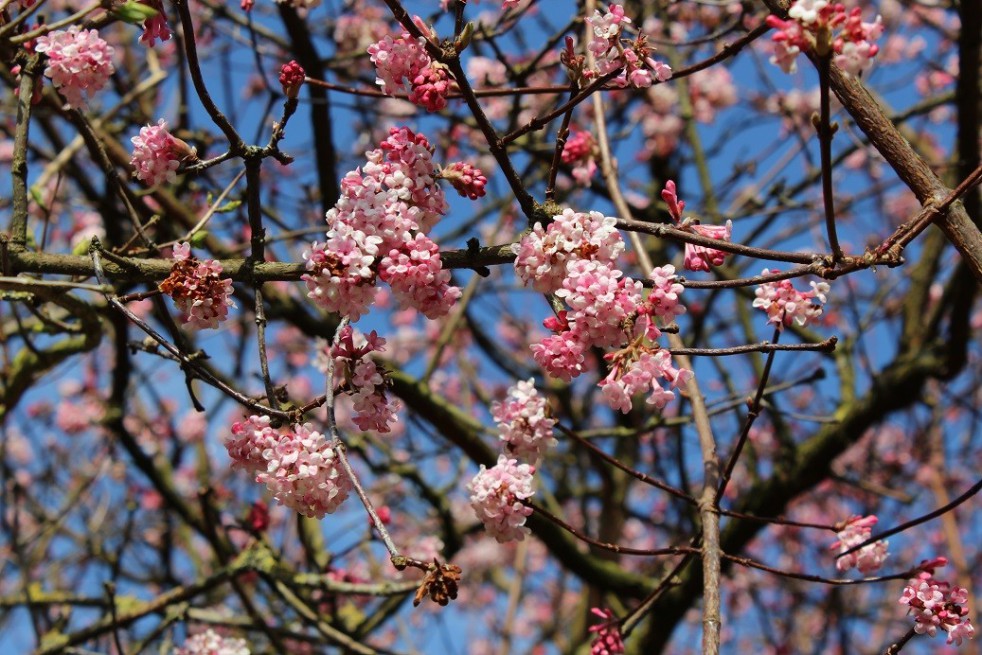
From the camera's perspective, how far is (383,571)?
5602 mm

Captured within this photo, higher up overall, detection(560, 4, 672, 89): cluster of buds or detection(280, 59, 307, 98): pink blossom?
detection(280, 59, 307, 98): pink blossom

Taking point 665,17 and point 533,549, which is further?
point 533,549

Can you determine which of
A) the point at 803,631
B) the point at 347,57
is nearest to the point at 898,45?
the point at 803,631

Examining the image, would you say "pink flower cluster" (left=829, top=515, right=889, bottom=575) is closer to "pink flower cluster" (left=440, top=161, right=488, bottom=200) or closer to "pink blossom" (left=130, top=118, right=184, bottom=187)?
"pink flower cluster" (left=440, top=161, right=488, bottom=200)

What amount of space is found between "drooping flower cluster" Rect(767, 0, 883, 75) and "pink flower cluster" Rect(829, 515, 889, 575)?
4.55 ft

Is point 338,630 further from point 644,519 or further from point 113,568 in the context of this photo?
point 644,519

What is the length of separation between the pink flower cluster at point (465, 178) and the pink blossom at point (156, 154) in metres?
0.64

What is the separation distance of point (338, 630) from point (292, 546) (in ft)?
9.54

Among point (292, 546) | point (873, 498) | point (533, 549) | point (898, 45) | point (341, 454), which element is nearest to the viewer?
point (341, 454)

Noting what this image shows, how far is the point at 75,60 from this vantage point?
2.34 meters

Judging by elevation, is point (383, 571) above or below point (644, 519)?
above

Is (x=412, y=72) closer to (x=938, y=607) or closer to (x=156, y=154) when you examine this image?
(x=156, y=154)

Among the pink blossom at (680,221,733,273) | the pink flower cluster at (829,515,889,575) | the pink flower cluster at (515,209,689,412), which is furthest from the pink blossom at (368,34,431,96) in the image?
the pink flower cluster at (829,515,889,575)

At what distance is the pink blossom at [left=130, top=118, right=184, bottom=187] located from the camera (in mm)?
2064
